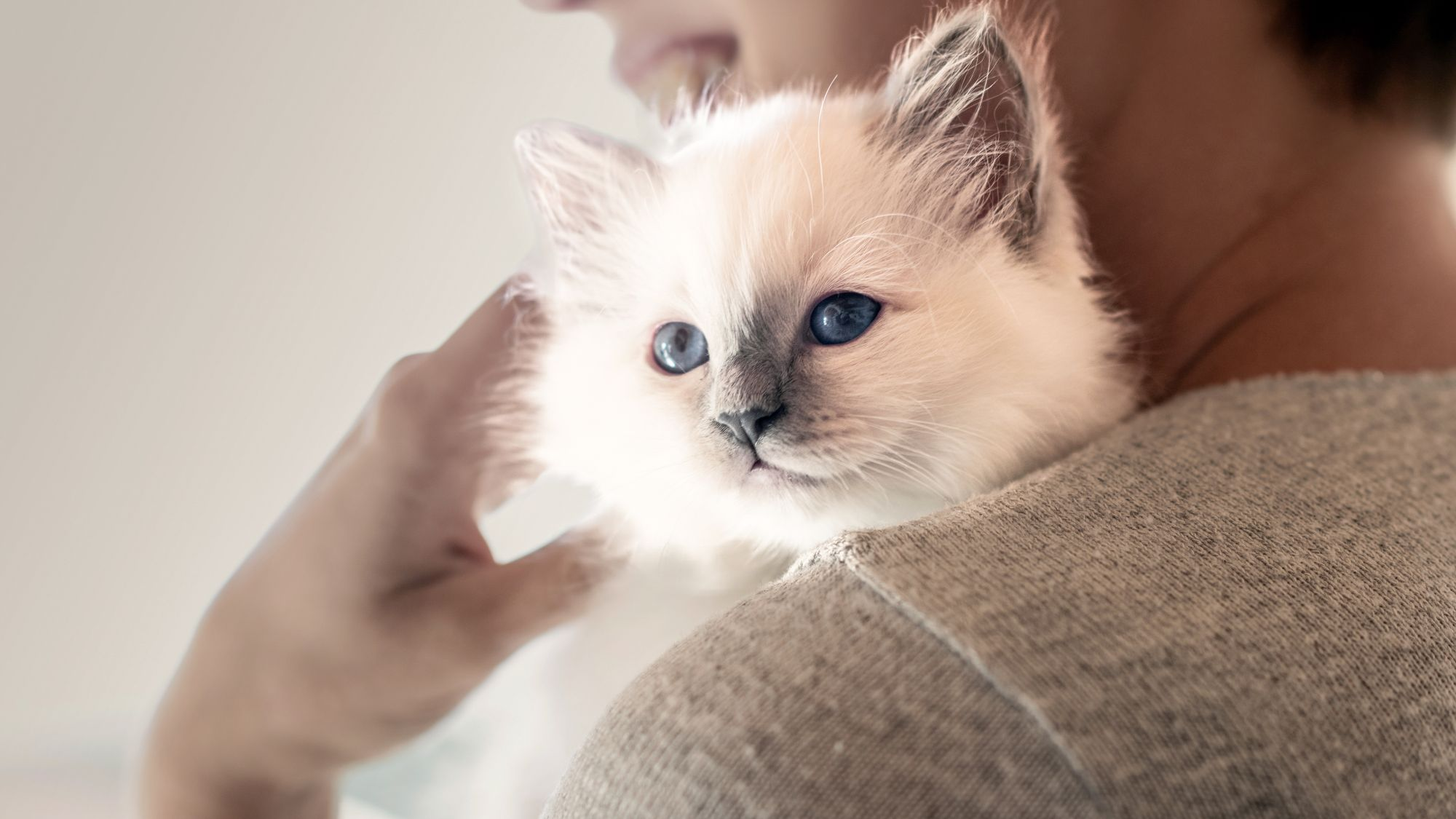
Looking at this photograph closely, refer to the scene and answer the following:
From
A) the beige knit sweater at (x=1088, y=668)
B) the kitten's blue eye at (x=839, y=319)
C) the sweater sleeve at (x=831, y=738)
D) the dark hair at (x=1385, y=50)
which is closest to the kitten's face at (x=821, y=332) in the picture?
the kitten's blue eye at (x=839, y=319)

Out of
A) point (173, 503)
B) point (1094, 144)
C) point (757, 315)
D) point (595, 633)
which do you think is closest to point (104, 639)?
point (173, 503)

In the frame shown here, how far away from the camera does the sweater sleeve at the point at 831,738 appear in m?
0.39

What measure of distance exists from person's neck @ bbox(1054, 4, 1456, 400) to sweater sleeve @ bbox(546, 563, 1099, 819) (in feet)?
1.57

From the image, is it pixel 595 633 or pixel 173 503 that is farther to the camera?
pixel 595 633

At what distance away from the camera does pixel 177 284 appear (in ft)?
2.24

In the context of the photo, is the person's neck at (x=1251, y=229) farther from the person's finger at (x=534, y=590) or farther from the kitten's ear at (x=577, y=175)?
the person's finger at (x=534, y=590)

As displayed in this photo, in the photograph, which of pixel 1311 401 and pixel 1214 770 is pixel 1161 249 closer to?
pixel 1311 401

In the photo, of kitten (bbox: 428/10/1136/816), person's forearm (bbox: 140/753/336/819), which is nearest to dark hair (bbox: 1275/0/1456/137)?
kitten (bbox: 428/10/1136/816)

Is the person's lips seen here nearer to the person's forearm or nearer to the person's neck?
the person's neck

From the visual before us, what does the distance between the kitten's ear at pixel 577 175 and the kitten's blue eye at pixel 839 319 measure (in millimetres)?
209

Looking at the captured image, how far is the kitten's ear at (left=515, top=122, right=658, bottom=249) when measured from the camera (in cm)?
77

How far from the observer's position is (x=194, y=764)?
2.30 ft

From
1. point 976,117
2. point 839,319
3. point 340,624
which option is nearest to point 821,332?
point 839,319

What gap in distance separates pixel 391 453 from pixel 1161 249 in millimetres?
661
